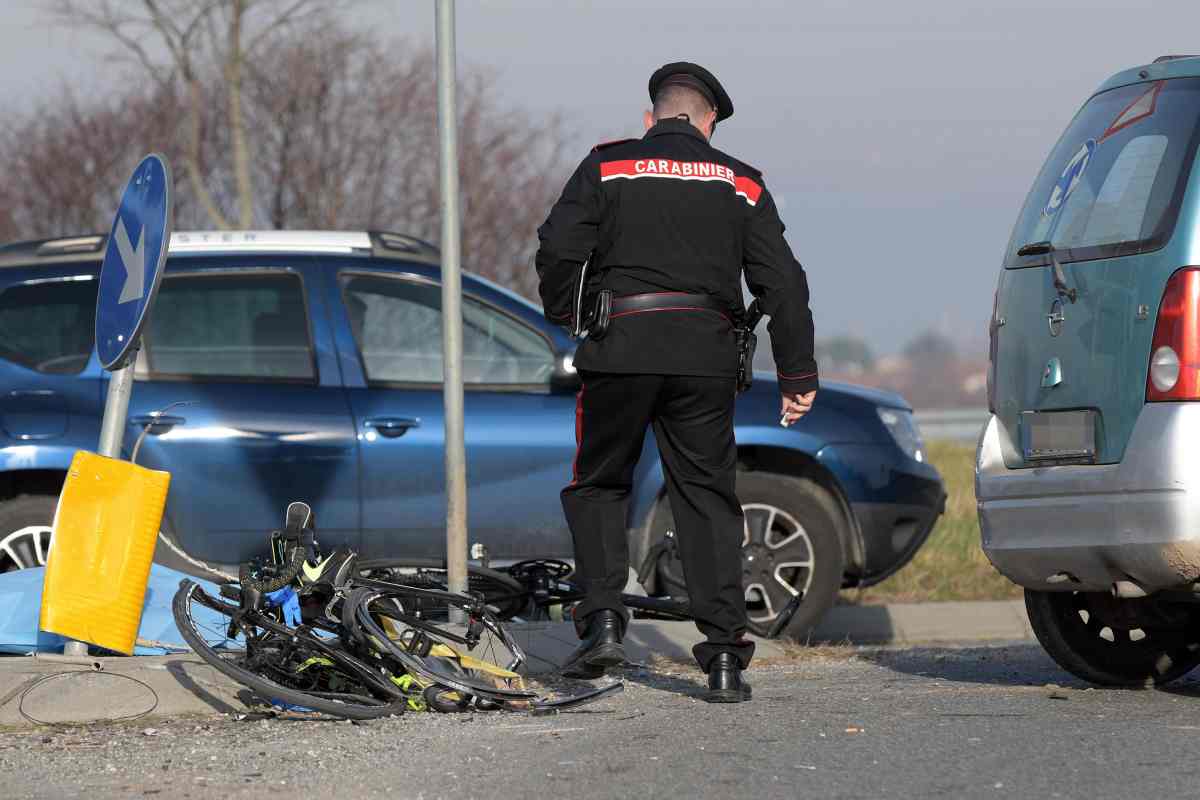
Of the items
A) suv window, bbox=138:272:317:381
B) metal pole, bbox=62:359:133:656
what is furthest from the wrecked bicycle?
suv window, bbox=138:272:317:381

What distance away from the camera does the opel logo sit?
18.5 feet

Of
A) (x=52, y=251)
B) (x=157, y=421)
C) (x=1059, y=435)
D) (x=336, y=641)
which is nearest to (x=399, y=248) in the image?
(x=157, y=421)

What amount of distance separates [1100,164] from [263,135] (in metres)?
17.2

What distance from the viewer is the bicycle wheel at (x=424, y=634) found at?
17.5 feet

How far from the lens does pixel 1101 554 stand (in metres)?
5.31

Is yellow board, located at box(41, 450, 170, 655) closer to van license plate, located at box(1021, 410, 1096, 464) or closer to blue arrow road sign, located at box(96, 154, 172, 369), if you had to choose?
blue arrow road sign, located at box(96, 154, 172, 369)

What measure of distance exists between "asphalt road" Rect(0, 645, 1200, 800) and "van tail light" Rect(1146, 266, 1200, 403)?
0.91 meters

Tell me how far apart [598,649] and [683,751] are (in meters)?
0.97

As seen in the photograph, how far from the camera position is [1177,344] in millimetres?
5160

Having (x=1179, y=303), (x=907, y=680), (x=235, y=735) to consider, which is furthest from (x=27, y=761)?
(x=1179, y=303)

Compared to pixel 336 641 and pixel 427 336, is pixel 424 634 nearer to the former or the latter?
pixel 336 641

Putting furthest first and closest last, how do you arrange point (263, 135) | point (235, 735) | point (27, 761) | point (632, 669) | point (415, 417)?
point (263, 135)
point (415, 417)
point (632, 669)
point (235, 735)
point (27, 761)

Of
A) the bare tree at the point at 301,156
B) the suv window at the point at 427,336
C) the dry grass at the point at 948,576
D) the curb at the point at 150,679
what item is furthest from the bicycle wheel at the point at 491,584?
the bare tree at the point at 301,156

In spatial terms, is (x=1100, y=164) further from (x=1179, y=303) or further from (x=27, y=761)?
(x=27, y=761)
